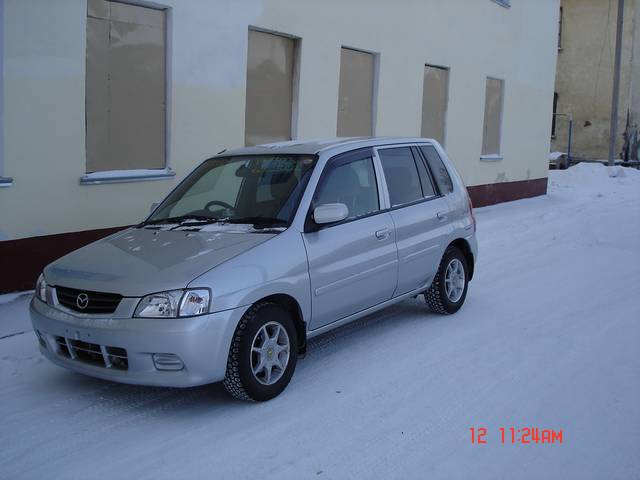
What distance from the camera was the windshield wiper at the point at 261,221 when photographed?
5.18 meters

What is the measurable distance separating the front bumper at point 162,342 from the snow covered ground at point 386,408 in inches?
12.0

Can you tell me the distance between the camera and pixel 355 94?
12609 millimetres

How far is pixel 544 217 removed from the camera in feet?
48.3

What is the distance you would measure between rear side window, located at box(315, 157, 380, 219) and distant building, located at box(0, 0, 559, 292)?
11.7 ft

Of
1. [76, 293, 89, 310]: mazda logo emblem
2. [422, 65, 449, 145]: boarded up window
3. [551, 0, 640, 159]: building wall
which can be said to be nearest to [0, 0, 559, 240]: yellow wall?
[422, 65, 449, 145]: boarded up window

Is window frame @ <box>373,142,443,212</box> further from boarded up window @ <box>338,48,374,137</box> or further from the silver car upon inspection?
boarded up window @ <box>338,48,374,137</box>

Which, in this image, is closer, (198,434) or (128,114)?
(198,434)

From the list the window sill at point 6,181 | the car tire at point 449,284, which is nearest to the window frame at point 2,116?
the window sill at point 6,181

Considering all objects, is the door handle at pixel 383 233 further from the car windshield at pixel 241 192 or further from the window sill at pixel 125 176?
the window sill at pixel 125 176

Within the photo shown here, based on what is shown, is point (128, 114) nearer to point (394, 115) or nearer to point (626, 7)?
point (394, 115)


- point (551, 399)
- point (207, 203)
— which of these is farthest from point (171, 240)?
point (551, 399)

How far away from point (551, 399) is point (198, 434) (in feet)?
7.48

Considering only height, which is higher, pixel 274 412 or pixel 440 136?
pixel 440 136
